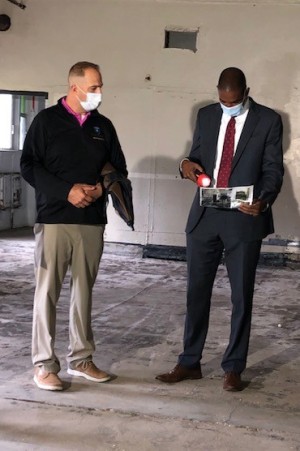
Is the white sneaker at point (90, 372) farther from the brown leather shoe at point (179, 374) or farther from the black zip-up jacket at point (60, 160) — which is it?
the black zip-up jacket at point (60, 160)

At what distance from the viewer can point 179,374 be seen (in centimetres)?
316

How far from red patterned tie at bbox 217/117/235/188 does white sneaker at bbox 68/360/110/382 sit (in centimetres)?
112

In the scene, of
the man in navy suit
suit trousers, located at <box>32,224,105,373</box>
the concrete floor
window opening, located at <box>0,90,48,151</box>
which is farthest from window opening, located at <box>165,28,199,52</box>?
suit trousers, located at <box>32,224,105,373</box>

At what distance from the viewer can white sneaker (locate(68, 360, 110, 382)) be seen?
3080 mm

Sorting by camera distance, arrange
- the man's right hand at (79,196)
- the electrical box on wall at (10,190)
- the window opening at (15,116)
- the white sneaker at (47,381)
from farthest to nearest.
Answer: the window opening at (15,116) < the electrical box on wall at (10,190) < the white sneaker at (47,381) < the man's right hand at (79,196)

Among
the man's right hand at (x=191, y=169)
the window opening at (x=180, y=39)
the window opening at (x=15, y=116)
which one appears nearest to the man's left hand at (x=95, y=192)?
the man's right hand at (x=191, y=169)

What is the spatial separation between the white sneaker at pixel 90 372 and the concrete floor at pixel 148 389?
4 cm

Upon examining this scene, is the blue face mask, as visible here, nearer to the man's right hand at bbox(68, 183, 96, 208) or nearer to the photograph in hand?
the photograph in hand

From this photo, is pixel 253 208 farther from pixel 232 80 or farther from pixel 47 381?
pixel 47 381

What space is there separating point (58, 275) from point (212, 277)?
2.58 feet

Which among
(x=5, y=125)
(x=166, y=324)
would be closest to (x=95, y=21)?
(x=5, y=125)

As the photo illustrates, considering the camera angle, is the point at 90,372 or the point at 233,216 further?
the point at 90,372

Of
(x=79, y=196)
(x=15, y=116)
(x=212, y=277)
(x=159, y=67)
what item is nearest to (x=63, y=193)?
(x=79, y=196)

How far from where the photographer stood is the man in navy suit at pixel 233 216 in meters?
2.96
